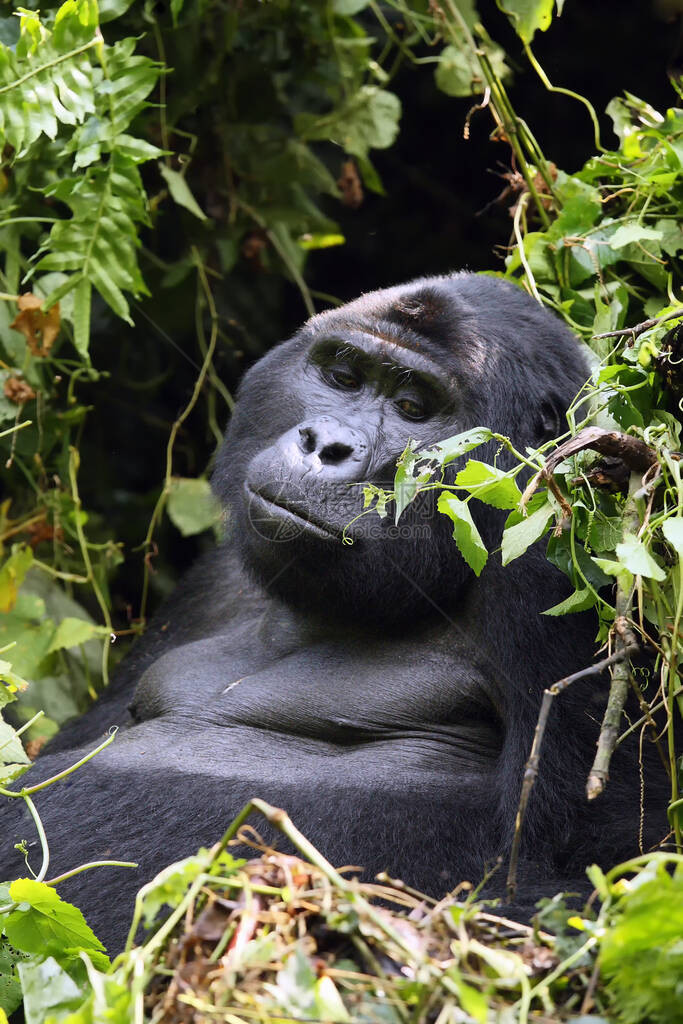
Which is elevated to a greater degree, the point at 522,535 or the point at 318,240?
A: the point at 318,240

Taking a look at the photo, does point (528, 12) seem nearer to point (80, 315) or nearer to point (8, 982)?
point (80, 315)

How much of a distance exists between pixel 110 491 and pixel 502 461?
2725 mm

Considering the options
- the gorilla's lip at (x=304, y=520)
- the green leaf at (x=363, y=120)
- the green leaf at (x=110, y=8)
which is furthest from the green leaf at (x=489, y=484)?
the green leaf at (x=363, y=120)

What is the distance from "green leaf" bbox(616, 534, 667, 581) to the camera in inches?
81.4

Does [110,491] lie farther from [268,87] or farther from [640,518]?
[640,518]

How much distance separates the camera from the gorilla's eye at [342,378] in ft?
9.96

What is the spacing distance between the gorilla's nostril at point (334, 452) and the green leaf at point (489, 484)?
0.53 metres

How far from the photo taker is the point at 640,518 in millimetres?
2268

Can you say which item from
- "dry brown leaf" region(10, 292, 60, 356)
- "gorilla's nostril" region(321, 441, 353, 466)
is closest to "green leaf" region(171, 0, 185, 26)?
"dry brown leaf" region(10, 292, 60, 356)

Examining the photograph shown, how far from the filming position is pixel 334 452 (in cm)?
277

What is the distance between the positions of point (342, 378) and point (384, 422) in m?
0.22

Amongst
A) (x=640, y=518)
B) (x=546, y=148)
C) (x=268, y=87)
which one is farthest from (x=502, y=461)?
(x=546, y=148)

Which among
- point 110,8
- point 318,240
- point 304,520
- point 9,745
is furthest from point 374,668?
point 318,240

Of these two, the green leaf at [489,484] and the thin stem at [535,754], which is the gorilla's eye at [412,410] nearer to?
the green leaf at [489,484]
